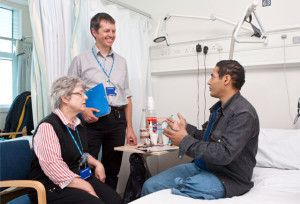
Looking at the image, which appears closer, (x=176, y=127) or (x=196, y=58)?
(x=176, y=127)

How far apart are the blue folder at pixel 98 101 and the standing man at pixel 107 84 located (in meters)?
0.09

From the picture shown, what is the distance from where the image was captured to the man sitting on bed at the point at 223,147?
1.46 metres

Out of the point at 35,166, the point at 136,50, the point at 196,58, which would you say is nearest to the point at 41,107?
the point at 35,166

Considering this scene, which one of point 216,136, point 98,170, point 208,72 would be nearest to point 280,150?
point 216,136

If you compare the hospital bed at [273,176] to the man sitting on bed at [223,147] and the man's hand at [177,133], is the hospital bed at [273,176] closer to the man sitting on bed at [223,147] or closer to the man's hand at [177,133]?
the man sitting on bed at [223,147]

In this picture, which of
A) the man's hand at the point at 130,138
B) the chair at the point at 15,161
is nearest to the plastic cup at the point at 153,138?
the man's hand at the point at 130,138

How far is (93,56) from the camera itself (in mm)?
2283

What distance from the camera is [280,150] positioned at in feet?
6.99

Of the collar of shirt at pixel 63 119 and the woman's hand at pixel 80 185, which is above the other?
the collar of shirt at pixel 63 119

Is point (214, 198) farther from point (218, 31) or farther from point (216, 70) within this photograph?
point (218, 31)

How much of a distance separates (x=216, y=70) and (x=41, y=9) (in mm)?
1390

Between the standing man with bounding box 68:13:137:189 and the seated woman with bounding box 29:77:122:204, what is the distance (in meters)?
0.37

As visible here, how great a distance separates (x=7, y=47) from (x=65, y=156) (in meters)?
3.94

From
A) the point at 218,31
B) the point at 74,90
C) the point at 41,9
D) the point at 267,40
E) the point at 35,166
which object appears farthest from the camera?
the point at 218,31
